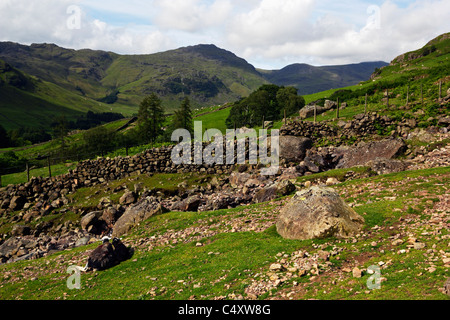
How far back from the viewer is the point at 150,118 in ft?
244

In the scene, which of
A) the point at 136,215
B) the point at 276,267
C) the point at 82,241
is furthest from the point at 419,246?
the point at 82,241

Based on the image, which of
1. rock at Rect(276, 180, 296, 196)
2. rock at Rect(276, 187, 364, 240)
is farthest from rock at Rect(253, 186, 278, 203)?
rock at Rect(276, 187, 364, 240)

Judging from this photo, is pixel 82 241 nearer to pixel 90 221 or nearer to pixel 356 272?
pixel 90 221

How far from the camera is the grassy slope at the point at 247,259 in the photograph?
1052 centimetres

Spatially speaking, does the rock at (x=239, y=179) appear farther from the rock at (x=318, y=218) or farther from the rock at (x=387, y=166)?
the rock at (x=318, y=218)

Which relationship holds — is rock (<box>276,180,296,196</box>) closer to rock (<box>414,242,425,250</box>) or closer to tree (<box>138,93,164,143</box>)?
rock (<box>414,242,425,250</box>)

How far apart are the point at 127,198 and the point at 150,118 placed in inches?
1691

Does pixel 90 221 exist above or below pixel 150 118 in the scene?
below

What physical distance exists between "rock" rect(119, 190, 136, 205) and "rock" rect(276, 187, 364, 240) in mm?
23217
